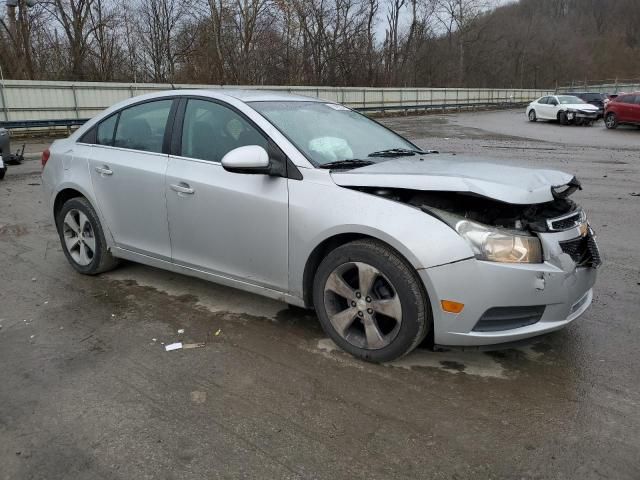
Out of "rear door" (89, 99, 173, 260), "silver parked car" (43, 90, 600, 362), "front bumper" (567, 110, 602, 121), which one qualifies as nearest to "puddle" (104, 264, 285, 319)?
"silver parked car" (43, 90, 600, 362)

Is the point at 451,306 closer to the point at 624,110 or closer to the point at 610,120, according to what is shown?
the point at 624,110

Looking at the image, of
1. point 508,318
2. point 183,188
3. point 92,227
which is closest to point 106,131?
point 92,227

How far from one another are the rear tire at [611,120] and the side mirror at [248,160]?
80.4 ft

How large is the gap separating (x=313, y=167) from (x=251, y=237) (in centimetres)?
63

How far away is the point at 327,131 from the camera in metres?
3.93

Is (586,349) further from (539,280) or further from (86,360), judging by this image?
(86,360)

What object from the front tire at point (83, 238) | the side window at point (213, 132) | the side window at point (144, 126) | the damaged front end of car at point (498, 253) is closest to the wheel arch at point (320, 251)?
the damaged front end of car at point (498, 253)

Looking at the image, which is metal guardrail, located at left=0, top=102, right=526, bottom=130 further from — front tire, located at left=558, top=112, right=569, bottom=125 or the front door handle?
the front door handle

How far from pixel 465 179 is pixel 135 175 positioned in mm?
2545

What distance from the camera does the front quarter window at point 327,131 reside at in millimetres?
3629

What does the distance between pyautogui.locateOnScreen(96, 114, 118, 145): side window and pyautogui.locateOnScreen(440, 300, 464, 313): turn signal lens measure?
125 inches

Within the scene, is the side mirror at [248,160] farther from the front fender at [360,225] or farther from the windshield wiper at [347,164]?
the windshield wiper at [347,164]

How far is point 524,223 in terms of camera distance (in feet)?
9.78

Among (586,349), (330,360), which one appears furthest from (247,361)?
(586,349)
